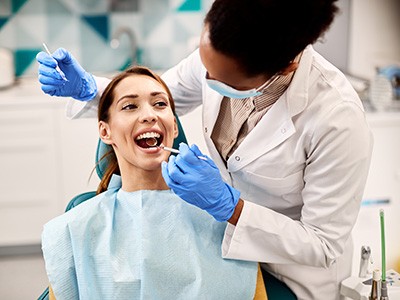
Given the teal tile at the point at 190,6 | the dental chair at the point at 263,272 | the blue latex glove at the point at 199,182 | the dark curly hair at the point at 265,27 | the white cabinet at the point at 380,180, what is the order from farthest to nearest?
the teal tile at the point at 190,6 < the white cabinet at the point at 380,180 < the dental chair at the point at 263,272 < the blue latex glove at the point at 199,182 < the dark curly hair at the point at 265,27

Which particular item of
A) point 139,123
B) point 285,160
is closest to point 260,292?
point 285,160

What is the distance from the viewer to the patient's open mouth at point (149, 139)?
189cm

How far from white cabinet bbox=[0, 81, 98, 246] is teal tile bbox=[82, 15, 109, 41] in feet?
1.74

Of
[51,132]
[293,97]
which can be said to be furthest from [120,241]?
[51,132]

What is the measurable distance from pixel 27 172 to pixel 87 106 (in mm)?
1560

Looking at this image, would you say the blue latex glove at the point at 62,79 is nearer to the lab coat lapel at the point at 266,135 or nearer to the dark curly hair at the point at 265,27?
the lab coat lapel at the point at 266,135

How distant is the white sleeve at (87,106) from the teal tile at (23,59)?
1.84 m

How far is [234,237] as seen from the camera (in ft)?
5.40

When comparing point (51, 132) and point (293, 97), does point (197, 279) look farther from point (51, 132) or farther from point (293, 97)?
point (51, 132)

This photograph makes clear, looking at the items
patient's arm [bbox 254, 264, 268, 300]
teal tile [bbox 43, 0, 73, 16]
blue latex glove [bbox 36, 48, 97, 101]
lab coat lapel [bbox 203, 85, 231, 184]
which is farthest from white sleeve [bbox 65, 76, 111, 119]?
teal tile [bbox 43, 0, 73, 16]

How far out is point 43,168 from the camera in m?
3.46

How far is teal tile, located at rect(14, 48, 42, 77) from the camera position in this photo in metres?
3.78

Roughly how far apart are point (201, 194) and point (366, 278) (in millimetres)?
595

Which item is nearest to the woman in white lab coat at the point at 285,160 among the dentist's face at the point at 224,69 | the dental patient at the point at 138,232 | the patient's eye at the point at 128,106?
the dentist's face at the point at 224,69
